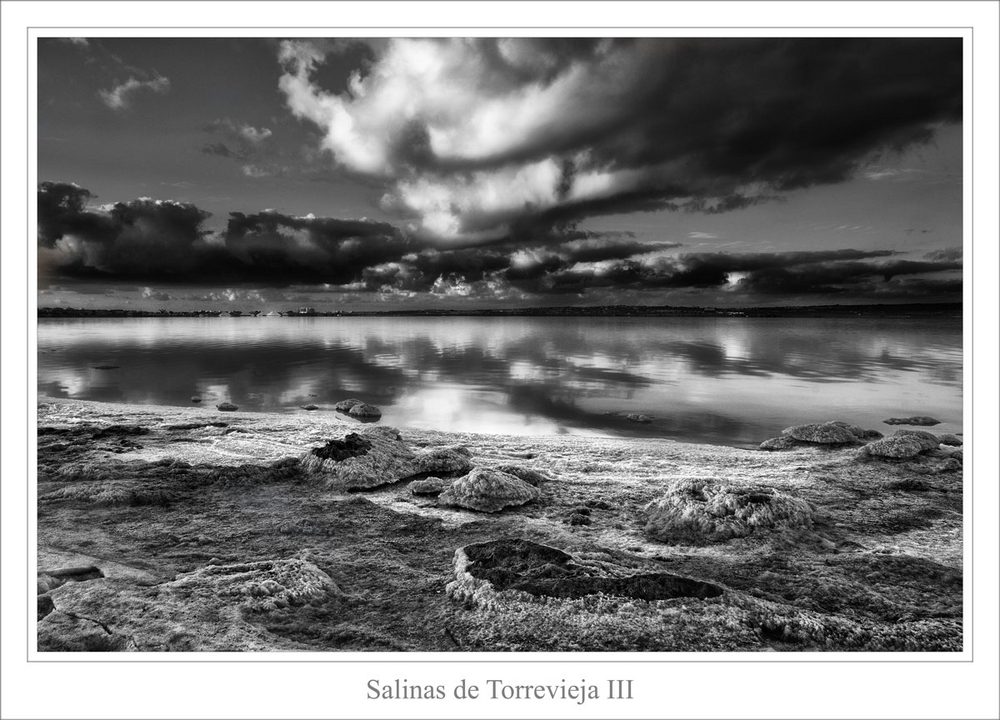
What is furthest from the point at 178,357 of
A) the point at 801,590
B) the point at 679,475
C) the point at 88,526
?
the point at 801,590

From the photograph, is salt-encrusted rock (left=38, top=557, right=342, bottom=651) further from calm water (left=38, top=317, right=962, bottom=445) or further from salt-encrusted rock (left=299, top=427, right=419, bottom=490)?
calm water (left=38, top=317, right=962, bottom=445)

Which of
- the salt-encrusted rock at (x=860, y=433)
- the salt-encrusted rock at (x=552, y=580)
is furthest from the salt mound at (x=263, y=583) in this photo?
the salt-encrusted rock at (x=860, y=433)

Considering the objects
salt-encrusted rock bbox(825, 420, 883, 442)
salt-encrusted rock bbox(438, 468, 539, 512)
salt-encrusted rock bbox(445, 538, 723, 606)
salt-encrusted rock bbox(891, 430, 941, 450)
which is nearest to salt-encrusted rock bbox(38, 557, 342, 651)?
salt-encrusted rock bbox(445, 538, 723, 606)

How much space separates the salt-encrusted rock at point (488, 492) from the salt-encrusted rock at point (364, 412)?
17.1 ft

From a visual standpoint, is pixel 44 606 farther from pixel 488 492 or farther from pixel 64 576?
pixel 488 492

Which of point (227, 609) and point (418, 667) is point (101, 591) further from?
point (418, 667)

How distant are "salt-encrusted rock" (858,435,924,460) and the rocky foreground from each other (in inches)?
1.0

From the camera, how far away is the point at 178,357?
1806cm

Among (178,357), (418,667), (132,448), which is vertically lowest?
(418,667)

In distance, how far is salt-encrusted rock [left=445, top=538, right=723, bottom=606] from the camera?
346cm

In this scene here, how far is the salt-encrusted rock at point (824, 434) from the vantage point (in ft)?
24.9

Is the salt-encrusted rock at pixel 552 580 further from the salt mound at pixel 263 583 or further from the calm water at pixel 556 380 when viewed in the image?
the calm water at pixel 556 380

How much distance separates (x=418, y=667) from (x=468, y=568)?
768 millimetres

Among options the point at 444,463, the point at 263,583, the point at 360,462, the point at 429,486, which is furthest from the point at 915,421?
the point at 263,583
